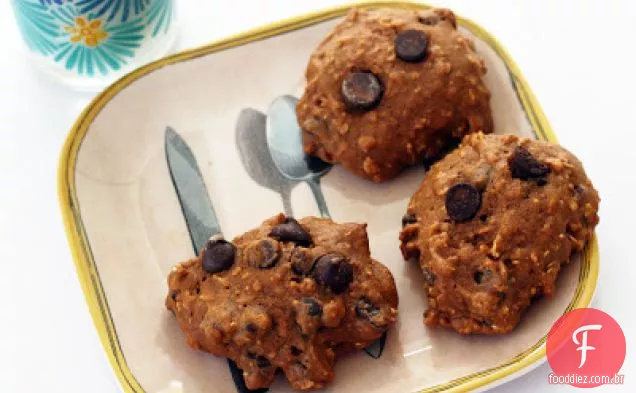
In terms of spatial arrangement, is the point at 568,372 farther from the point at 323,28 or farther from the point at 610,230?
the point at 323,28

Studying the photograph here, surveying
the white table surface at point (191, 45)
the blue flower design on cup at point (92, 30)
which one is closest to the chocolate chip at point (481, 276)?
the white table surface at point (191, 45)

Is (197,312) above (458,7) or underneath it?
underneath

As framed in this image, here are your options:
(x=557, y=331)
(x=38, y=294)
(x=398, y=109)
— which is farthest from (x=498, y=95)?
(x=38, y=294)

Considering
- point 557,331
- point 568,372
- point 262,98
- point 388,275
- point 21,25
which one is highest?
point 21,25

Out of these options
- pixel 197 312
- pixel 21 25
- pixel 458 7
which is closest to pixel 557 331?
pixel 197 312

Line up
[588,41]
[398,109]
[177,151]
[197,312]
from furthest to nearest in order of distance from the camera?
[588,41] < [177,151] < [398,109] < [197,312]

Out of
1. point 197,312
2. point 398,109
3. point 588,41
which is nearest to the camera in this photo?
point 197,312

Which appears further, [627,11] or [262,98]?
[627,11]

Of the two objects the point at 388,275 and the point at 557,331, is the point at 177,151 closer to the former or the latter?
the point at 388,275
